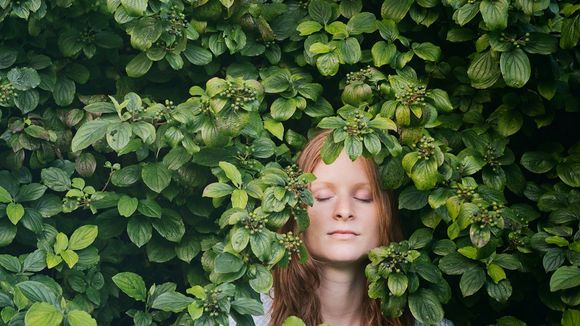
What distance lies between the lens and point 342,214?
A: 8.09 ft

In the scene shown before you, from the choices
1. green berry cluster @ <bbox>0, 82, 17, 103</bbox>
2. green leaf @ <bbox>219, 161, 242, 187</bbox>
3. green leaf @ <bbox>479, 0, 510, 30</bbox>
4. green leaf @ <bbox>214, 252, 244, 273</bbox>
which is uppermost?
green leaf @ <bbox>479, 0, 510, 30</bbox>

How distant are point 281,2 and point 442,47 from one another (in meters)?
0.55

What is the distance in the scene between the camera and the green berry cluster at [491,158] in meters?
2.58

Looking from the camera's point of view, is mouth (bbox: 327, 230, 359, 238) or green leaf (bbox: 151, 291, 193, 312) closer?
green leaf (bbox: 151, 291, 193, 312)

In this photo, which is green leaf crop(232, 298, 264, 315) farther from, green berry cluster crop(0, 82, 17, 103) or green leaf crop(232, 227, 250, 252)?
green berry cluster crop(0, 82, 17, 103)

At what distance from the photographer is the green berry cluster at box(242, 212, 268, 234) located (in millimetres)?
2150

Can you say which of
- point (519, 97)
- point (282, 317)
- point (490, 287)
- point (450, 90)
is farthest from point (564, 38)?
Answer: point (282, 317)

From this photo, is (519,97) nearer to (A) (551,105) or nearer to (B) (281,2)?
(A) (551,105)

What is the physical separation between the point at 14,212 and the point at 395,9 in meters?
1.27

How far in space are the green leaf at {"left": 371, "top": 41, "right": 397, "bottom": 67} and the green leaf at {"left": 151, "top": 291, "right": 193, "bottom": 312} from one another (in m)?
0.94

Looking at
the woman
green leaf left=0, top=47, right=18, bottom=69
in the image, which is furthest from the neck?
green leaf left=0, top=47, right=18, bottom=69


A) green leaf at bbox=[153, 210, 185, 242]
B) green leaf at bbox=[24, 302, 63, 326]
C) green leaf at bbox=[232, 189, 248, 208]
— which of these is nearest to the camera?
green leaf at bbox=[24, 302, 63, 326]

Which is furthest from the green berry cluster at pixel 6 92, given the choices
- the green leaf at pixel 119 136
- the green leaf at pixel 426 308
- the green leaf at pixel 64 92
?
the green leaf at pixel 426 308

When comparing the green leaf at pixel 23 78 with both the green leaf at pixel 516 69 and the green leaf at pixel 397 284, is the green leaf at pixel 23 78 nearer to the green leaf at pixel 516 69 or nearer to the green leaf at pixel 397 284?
the green leaf at pixel 397 284
